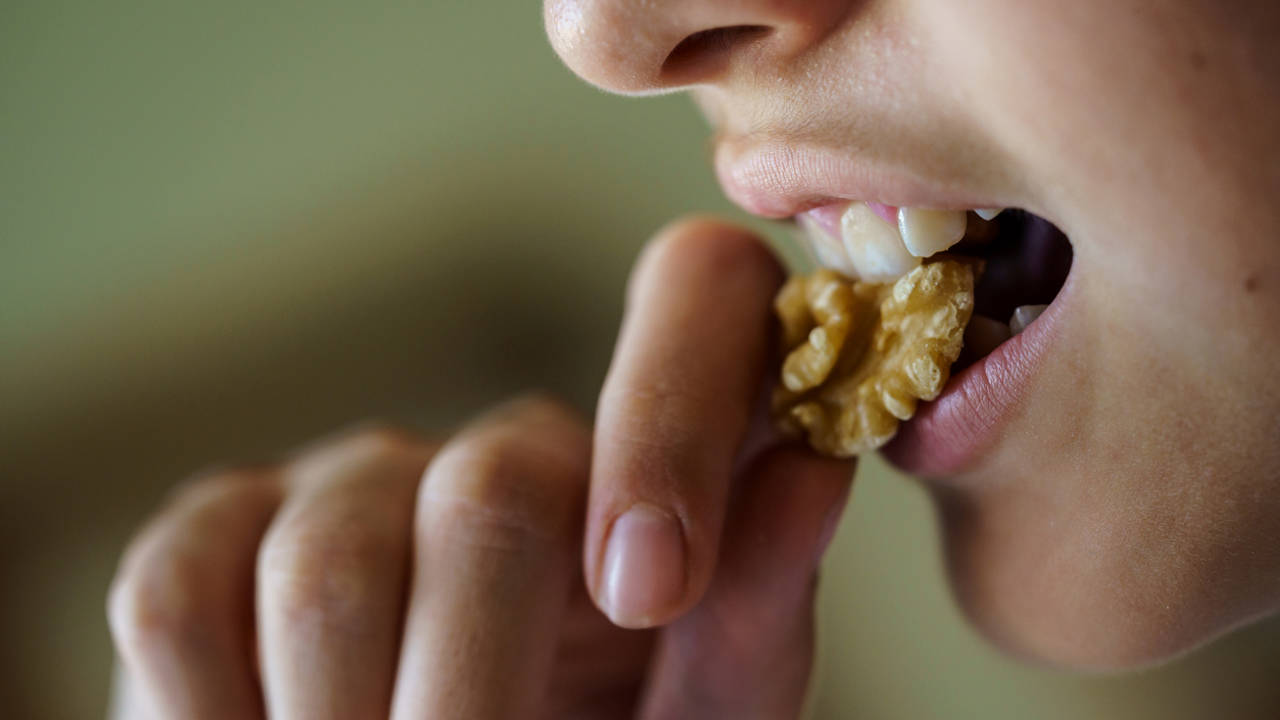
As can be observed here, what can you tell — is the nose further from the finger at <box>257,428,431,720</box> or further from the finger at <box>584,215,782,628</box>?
the finger at <box>257,428,431,720</box>

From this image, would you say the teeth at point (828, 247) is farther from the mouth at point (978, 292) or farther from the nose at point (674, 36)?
the nose at point (674, 36)

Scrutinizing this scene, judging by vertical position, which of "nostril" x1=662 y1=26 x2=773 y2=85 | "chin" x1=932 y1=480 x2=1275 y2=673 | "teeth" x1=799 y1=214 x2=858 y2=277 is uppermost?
"nostril" x1=662 y1=26 x2=773 y2=85

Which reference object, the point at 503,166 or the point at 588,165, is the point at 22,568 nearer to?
the point at 503,166

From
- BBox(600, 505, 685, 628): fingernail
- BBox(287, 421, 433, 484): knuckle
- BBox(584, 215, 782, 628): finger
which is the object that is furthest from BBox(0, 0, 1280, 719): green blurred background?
BBox(600, 505, 685, 628): fingernail

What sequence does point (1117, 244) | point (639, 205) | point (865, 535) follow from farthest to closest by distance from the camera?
point (639, 205) → point (865, 535) → point (1117, 244)

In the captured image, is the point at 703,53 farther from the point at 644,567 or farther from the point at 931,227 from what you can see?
the point at 644,567

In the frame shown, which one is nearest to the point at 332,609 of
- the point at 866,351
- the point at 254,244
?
the point at 866,351

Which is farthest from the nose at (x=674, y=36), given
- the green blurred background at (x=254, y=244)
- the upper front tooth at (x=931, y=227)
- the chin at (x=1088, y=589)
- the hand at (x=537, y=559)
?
the green blurred background at (x=254, y=244)

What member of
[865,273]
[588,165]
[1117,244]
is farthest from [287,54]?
[1117,244]
